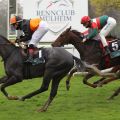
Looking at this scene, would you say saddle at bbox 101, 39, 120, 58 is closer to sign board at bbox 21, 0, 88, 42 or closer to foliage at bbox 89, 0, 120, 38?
sign board at bbox 21, 0, 88, 42


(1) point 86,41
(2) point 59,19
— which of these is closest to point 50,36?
(2) point 59,19

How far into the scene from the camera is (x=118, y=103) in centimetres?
1061

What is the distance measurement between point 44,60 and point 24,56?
428 millimetres

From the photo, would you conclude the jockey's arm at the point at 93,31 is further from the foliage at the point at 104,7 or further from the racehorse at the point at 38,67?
Result: the foliage at the point at 104,7

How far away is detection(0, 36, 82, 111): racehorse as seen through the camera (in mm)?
9633

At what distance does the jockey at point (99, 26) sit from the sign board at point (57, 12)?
5.34 m

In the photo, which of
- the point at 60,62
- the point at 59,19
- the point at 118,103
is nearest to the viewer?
the point at 60,62

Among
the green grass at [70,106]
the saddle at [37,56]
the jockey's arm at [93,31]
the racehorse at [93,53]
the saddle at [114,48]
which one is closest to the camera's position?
the green grass at [70,106]

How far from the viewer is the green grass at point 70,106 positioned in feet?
29.5

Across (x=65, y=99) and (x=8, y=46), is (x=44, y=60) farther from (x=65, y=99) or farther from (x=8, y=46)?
(x=65, y=99)

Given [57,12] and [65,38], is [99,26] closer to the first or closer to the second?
[65,38]

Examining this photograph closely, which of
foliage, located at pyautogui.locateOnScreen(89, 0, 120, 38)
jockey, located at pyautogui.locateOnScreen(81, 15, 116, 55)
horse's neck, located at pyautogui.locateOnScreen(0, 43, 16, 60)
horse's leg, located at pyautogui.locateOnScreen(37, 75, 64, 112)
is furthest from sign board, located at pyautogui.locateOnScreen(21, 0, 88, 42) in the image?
foliage, located at pyautogui.locateOnScreen(89, 0, 120, 38)

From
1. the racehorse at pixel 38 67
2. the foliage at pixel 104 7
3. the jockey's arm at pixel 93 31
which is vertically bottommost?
the racehorse at pixel 38 67

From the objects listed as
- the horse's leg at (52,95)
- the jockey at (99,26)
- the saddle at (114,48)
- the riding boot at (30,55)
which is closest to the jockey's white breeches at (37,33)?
the riding boot at (30,55)
